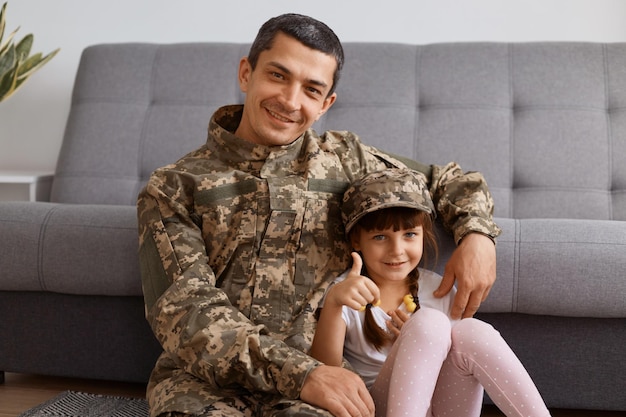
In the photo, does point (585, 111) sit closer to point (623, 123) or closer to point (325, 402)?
point (623, 123)

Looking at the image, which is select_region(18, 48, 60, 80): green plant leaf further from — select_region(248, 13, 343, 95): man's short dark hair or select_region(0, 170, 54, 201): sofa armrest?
select_region(248, 13, 343, 95): man's short dark hair

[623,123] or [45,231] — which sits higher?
[623,123]

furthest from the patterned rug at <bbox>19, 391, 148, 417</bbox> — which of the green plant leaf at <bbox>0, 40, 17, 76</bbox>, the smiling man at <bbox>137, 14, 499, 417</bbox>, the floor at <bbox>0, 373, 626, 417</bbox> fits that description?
the green plant leaf at <bbox>0, 40, 17, 76</bbox>

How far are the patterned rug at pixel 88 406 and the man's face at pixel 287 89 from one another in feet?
2.58

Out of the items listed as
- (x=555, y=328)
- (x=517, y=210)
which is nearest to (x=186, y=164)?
(x=555, y=328)

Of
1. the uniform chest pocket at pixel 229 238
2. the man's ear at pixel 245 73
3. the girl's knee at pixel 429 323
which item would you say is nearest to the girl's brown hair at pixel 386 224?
the girl's knee at pixel 429 323

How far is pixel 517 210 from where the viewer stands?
2316mm

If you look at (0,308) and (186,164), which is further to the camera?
(0,308)

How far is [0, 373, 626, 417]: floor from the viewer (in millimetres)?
1897

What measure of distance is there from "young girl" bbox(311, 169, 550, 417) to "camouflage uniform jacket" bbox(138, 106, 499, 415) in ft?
0.25

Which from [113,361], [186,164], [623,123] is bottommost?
[113,361]

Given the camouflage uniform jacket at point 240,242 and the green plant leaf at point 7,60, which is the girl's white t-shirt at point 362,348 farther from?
the green plant leaf at point 7,60

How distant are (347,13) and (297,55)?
4.54 ft

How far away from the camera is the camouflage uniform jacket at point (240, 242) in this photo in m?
1.38
